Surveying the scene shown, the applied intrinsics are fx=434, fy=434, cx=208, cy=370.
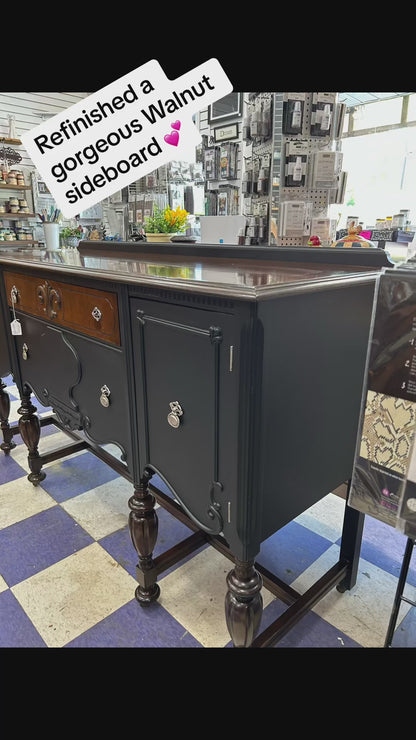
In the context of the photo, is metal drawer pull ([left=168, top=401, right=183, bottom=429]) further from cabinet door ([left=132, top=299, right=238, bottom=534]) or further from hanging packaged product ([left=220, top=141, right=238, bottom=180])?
hanging packaged product ([left=220, top=141, right=238, bottom=180])

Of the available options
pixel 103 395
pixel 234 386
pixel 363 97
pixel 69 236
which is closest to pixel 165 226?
pixel 103 395

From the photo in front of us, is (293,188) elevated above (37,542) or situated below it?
above

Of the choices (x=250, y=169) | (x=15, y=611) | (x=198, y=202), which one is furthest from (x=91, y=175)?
(x=15, y=611)

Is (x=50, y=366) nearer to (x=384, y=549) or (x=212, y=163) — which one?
(x=384, y=549)

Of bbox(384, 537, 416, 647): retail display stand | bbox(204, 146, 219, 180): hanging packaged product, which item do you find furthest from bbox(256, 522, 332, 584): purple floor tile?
bbox(204, 146, 219, 180): hanging packaged product

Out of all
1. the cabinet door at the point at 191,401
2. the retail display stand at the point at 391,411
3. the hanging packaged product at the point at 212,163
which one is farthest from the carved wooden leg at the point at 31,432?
the hanging packaged product at the point at 212,163

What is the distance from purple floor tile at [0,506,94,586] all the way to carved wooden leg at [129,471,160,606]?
409 mm

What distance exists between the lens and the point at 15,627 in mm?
1289

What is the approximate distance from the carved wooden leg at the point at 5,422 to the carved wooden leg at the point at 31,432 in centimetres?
31

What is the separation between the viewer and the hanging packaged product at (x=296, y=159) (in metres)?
2.84

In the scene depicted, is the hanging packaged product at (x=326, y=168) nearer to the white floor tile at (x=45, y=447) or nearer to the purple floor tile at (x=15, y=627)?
the white floor tile at (x=45, y=447)

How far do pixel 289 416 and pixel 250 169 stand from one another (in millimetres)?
3212

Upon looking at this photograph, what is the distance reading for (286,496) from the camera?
937mm

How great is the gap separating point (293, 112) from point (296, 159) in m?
0.27
